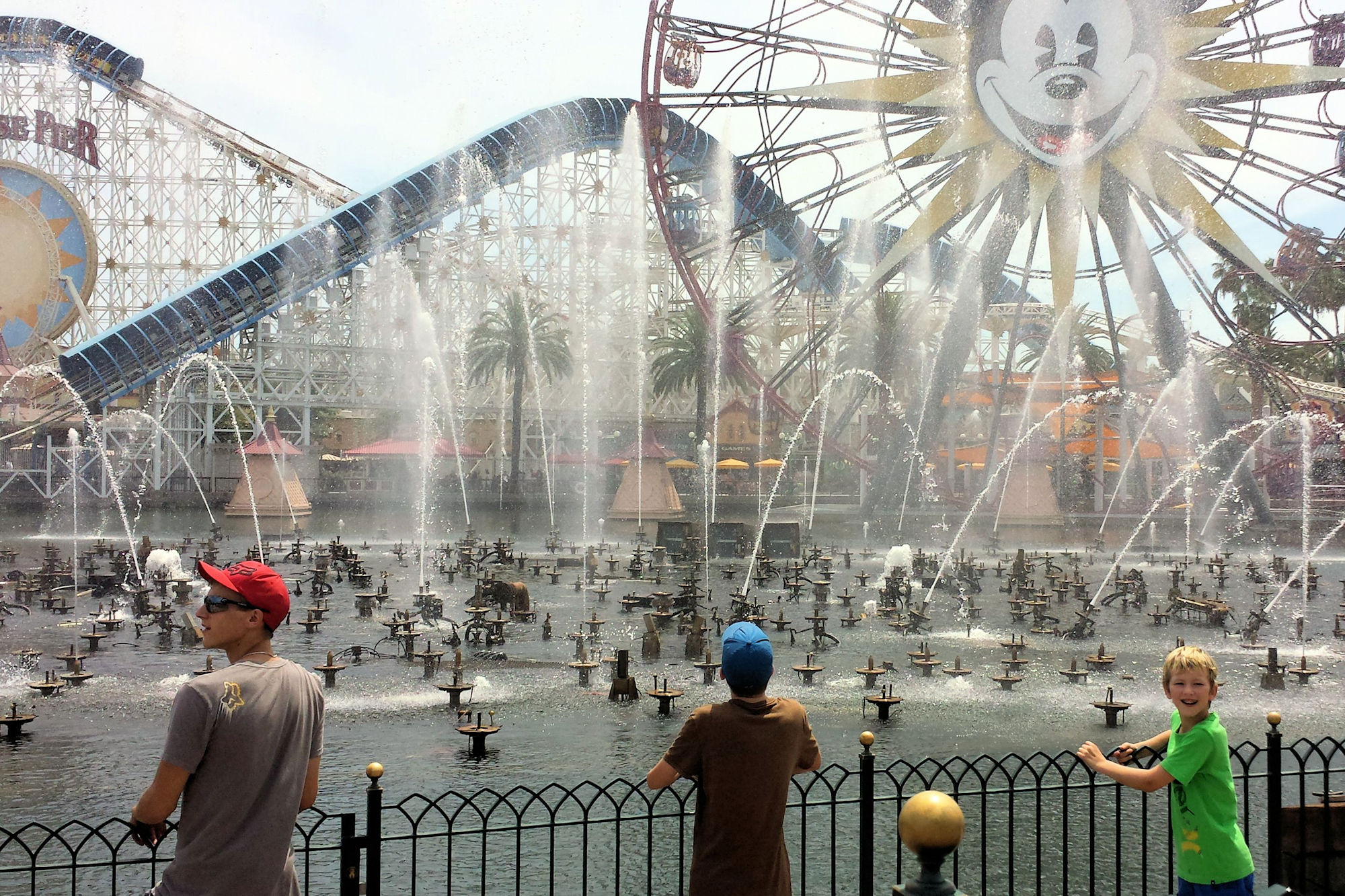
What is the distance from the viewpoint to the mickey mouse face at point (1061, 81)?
31281 mm

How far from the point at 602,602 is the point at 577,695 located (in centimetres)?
870

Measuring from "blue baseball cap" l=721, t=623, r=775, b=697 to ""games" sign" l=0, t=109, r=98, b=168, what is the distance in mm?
59075

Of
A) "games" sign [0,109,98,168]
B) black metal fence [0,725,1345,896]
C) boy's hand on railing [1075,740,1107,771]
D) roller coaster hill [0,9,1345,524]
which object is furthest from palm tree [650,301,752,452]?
boy's hand on railing [1075,740,1107,771]

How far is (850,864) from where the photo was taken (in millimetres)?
8109

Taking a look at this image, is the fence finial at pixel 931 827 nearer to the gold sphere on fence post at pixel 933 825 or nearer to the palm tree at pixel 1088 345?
the gold sphere on fence post at pixel 933 825

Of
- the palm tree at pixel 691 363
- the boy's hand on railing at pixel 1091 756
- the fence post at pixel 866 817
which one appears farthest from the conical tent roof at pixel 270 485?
the boy's hand on railing at pixel 1091 756

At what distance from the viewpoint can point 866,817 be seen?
5.23 m

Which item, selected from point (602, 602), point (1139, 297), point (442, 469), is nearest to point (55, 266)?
point (442, 469)

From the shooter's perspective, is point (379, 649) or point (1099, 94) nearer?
point (379, 649)

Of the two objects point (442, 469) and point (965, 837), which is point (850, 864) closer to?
point (965, 837)

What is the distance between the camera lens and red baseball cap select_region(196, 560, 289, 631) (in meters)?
3.91

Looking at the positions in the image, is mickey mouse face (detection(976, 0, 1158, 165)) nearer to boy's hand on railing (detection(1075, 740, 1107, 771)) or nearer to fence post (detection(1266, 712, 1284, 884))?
fence post (detection(1266, 712, 1284, 884))

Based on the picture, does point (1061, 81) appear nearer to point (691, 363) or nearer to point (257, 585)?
point (691, 363)

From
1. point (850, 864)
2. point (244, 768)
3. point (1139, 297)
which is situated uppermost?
point (1139, 297)
